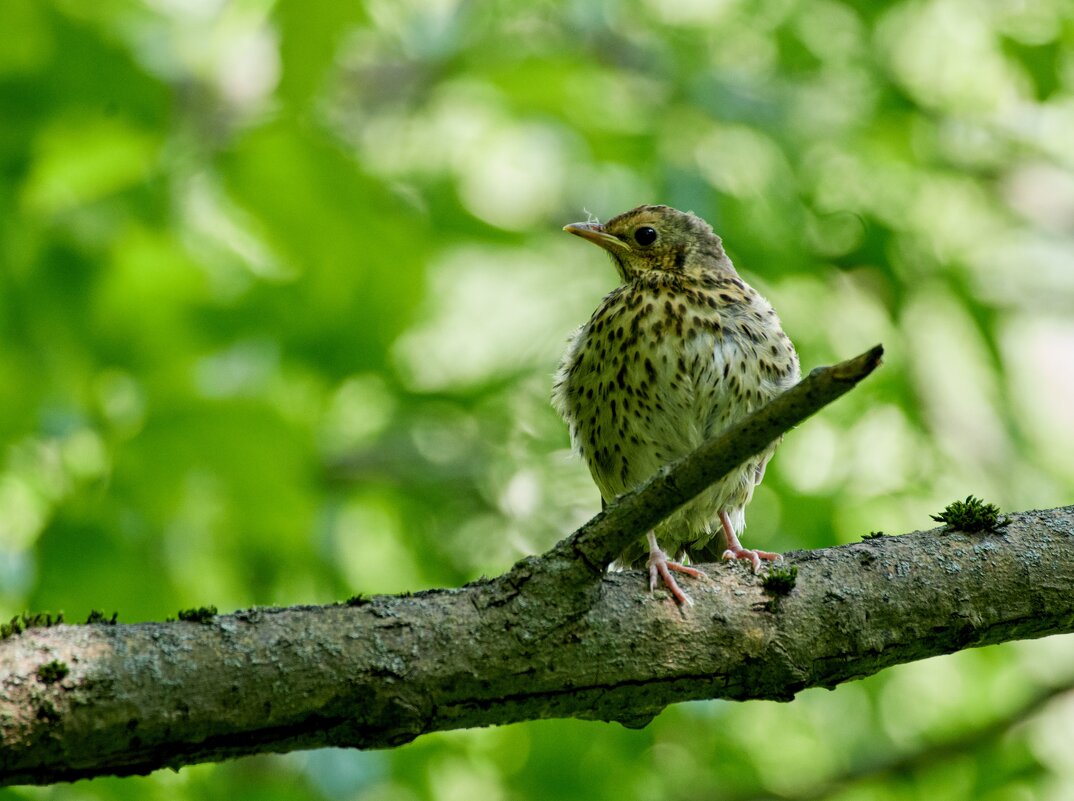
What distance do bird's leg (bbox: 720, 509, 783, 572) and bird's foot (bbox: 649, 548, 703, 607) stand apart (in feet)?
0.55

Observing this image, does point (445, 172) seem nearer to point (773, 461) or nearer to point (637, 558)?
point (773, 461)

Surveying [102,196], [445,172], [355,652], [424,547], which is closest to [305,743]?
[355,652]

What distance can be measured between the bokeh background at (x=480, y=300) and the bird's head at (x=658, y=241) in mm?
108

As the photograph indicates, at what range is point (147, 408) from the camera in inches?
179

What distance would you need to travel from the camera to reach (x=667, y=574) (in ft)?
9.99

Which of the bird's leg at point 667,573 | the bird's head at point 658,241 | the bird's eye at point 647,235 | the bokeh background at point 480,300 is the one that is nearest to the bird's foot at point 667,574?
the bird's leg at point 667,573

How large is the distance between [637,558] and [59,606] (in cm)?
202

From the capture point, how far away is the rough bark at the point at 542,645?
237cm

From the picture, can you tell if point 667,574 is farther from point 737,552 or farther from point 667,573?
point 737,552

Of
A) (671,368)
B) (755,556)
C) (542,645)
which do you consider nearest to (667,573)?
(542,645)

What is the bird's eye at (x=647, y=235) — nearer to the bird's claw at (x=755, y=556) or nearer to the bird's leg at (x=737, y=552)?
the bird's leg at (x=737, y=552)

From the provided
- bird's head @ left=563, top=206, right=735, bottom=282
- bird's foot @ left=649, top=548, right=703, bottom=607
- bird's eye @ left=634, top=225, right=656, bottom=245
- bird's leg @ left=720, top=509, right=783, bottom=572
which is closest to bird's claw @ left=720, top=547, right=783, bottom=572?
bird's leg @ left=720, top=509, right=783, bottom=572

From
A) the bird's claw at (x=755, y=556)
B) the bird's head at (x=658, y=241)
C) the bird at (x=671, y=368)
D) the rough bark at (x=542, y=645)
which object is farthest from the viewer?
the bird's head at (x=658, y=241)

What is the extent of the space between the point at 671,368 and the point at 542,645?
1.84m
